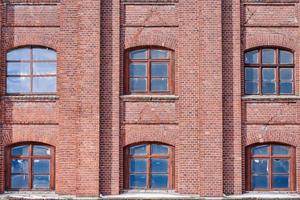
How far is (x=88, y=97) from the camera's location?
16.0 meters

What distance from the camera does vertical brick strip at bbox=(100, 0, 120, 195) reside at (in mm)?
16047

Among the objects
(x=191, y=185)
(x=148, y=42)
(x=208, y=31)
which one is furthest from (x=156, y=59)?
(x=191, y=185)

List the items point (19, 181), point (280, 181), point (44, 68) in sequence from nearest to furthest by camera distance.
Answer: point (280, 181), point (19, 181), point (44, 68)

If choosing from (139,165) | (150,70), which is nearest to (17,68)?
(150,70)

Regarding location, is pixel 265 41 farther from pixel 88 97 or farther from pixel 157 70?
pixel 88 97

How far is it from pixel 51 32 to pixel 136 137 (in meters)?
4.58

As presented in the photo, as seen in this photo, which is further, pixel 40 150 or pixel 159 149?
pixel 40 150

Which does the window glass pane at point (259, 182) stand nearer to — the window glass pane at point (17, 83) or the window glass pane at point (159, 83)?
the window glass pane at point (159, 83)

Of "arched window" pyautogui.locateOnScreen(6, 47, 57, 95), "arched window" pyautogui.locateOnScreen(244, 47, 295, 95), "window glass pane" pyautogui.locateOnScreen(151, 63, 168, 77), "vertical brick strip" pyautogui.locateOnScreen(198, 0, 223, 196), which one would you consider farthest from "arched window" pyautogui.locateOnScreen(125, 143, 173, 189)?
"arched window" pyautogui.locateOnScreen(6, 47, 57, 95)

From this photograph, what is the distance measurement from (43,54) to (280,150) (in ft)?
28.3

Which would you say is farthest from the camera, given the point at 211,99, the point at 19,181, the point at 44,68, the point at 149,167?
the point at 44,68

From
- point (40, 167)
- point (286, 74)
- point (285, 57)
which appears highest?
point (285, 57)

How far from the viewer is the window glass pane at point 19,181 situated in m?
16.5

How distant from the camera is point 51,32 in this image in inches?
654
